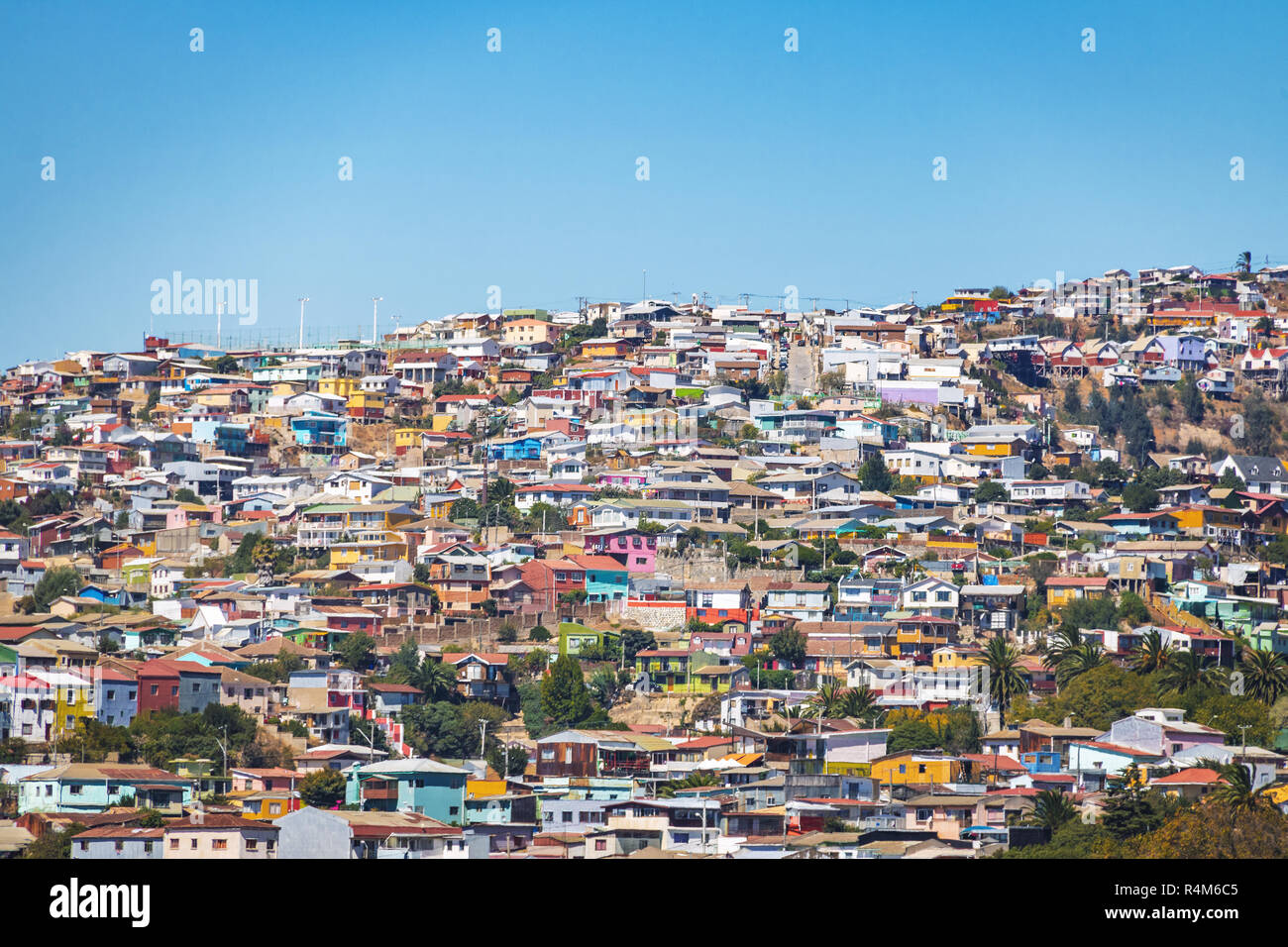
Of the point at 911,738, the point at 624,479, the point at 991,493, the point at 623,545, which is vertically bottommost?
the point at 911,738

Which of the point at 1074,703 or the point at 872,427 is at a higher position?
the point at 872,427

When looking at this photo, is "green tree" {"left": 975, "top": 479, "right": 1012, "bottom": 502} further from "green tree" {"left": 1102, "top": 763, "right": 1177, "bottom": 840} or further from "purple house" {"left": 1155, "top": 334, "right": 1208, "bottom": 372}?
"green tree" {"left": 1102, "top": 763, "right": 1177, "bottom": 840}

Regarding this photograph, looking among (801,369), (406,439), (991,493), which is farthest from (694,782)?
(801,369)

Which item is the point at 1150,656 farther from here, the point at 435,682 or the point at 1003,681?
the point at 435,682

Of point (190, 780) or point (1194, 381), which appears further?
point (1194, 381)

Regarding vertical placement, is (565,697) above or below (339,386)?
below
